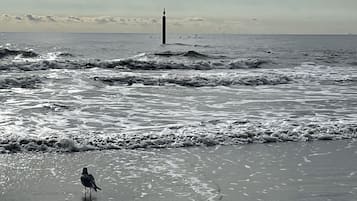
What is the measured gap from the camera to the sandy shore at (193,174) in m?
6.87

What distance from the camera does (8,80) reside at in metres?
21.8

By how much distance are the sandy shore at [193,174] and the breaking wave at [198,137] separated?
406 millimetres

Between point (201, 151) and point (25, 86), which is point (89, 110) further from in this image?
point (25, 86)

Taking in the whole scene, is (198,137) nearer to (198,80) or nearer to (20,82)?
(20,82)

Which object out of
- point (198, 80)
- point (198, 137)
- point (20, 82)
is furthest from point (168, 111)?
point (198, 80)

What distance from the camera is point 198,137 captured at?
413 inches

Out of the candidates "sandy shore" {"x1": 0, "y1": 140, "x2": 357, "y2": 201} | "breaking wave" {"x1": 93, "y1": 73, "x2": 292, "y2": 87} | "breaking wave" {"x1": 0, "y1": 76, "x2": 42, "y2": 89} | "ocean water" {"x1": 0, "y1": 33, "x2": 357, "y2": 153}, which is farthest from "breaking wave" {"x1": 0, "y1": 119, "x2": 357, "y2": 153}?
"breaking wave" {"x1": 93, "y1": 73, "x2": 292, "y2": 87}

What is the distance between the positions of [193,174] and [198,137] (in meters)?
2.64

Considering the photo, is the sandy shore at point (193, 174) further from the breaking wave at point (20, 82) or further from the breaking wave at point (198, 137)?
the breaking wave at point (20, 82)

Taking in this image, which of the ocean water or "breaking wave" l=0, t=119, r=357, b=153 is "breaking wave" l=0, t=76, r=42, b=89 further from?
"breaking wave" l=0, t=119, r=357, b=153

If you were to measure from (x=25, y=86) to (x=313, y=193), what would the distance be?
53.4ft

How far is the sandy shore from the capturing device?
6.87 metres

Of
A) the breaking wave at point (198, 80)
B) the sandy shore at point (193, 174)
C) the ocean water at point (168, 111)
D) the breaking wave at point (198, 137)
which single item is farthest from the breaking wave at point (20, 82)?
the sandy shore at point (193, 174)

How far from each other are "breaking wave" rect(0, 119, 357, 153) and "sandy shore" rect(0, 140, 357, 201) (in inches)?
16.0
